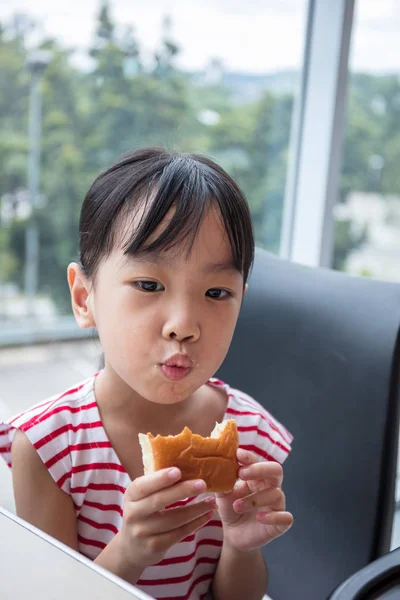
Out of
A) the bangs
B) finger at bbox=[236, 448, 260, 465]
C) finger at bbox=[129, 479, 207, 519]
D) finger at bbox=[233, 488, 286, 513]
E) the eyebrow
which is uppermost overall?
the bangs

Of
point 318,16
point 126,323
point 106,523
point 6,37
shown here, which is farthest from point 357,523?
point 6,37

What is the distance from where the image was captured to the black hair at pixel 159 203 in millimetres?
842

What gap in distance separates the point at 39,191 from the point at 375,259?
1.40 metres

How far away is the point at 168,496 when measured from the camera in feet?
2.43

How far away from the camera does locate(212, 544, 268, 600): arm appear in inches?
37.7

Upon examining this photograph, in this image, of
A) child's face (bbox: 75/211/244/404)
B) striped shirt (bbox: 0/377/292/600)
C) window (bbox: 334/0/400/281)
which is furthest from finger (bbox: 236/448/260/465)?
window (bbox: 334/0/400/281)

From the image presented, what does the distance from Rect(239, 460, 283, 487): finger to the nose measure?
0.18 meters

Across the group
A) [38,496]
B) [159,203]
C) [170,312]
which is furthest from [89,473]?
[159,203]

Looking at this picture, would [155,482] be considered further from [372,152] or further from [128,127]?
[372,152]

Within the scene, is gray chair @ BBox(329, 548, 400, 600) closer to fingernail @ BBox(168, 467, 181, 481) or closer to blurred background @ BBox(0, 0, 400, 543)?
fingernail @ BBox(168, 467, 181, 481)

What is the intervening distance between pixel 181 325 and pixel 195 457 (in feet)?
0.54

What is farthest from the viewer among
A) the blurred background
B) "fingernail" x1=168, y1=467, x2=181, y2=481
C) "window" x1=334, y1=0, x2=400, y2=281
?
"window" x1=334, y1=0, x2=400, y2=281

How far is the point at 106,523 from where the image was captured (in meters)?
0.95

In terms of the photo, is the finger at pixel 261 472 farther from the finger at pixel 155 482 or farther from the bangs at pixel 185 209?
the bangs at pixel 185 209
